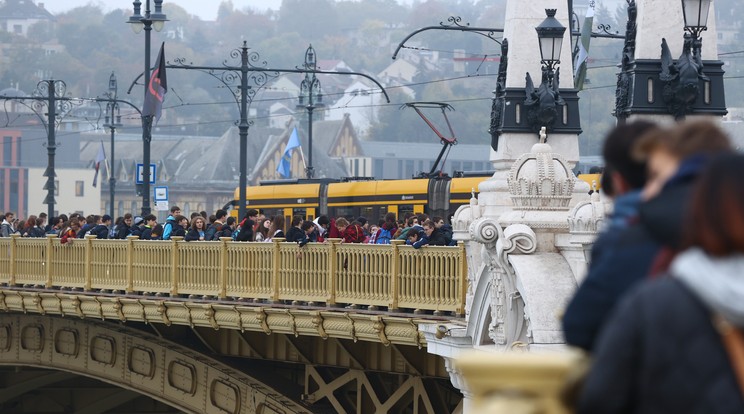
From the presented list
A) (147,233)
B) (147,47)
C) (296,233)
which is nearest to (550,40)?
(296,233)

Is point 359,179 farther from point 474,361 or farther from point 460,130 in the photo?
point 460,130

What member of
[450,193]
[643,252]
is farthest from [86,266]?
[643,252]

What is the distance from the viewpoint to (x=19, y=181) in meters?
135

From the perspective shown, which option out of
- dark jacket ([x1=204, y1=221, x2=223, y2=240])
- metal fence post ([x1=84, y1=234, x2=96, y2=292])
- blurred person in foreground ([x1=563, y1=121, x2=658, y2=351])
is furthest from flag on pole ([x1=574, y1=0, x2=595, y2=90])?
blurred person in foreground ([x1=563, y1=121, x2=658, y2=351])

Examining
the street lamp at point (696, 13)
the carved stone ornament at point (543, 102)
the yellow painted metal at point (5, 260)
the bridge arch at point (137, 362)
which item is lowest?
the bridge arch at point (137, 362)

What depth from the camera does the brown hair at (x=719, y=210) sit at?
4.13 metres

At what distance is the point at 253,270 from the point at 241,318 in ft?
2.93

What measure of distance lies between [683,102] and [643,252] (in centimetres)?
1157

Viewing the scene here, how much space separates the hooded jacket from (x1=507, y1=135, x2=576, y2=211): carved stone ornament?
13004mm

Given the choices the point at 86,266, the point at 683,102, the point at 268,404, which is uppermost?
the point at 683,102

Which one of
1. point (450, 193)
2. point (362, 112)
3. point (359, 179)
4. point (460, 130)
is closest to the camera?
point (450, 193)

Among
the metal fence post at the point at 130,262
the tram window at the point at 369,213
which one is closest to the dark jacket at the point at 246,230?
the metal fence post at the point at 130,262

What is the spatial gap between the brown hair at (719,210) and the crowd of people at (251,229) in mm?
16408

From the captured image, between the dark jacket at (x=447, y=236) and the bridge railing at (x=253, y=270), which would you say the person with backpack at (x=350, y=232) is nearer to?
the bridge railing at (x=253, y=270)
